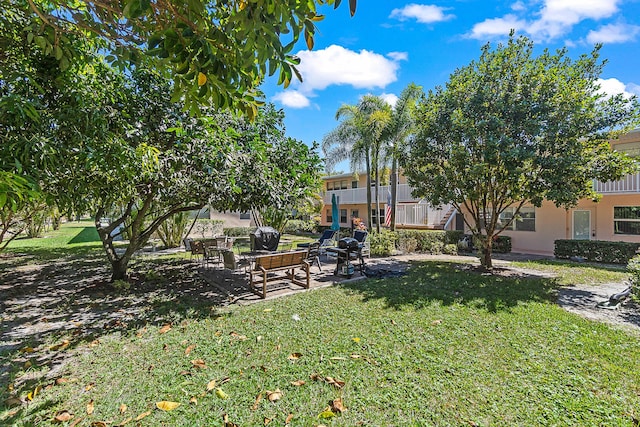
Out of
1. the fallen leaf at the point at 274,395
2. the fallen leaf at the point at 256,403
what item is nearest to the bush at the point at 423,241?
the fallen leaf at the point at 274,395

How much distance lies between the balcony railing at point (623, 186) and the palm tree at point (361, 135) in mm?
10316

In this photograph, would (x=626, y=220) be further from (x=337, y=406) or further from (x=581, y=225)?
(x=337, y=406)

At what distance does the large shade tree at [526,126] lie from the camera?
8.30 meters

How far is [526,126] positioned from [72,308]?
12288mm

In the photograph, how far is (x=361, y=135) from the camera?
17.4m

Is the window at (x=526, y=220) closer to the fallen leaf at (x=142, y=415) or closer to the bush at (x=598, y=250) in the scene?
the bush at (x=598, y=250)

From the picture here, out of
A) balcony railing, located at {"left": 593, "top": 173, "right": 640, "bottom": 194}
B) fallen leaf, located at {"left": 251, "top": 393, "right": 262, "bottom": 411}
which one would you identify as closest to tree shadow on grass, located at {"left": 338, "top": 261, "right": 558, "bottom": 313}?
fallen leaf, located at {"left": 251, "top": 393, "right": 262, "bottom": 411}

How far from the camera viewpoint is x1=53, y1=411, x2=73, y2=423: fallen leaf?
2.88 metres

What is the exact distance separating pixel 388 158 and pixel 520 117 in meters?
9.51

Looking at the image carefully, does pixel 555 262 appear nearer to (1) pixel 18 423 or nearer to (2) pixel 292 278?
(2) pixel 292 278

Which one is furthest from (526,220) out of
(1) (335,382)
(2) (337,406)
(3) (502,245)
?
(2) (337,406)

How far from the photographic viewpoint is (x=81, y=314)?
604 centimetres

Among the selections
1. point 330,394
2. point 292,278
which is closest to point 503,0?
point 292,278

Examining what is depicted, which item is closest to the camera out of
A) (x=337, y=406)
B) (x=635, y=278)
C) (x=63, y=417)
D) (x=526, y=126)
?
(x=63, y=417)
